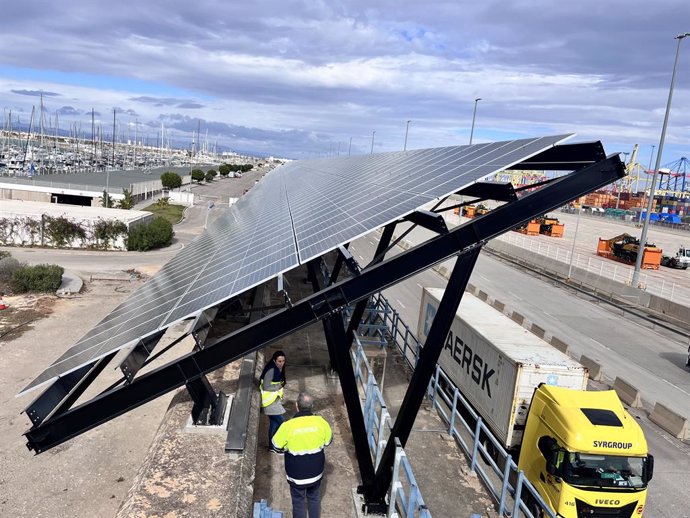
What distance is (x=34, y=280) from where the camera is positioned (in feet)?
78.5

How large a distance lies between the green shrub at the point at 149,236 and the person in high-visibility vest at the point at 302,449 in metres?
32.4

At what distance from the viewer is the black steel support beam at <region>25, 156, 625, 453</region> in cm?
629

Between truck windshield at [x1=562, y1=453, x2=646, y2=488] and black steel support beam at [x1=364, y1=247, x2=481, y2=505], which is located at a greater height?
black steel support beam at [x1=364, y1=247, x2=481, y2=505]

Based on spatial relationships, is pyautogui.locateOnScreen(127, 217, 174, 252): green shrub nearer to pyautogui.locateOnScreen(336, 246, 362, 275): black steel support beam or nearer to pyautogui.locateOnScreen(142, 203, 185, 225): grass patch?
pyautogui.locateOnScreen(142, 203, 185, 225): grass patch

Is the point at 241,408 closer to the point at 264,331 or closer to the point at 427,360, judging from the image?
the point at 264,331

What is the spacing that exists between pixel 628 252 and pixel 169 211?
4596 centimetres

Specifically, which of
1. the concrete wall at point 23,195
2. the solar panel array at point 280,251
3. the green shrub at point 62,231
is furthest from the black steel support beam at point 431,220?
the concrete wall at point 23,195

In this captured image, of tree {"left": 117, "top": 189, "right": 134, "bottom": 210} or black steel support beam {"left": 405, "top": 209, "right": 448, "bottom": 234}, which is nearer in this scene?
black steel support beam {"left": 405, "top": 209, "right": 448, "bottom": 234}

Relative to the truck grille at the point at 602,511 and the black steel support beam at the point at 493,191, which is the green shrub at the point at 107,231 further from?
the truck grille at the point at 602,511

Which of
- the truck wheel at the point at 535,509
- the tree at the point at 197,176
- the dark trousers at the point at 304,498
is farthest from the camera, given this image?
the tree at the point at 197,176

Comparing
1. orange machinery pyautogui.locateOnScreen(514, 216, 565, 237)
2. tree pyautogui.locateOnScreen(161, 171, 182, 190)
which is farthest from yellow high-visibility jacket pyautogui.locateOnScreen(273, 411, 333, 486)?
Answer: tree pyautogui.locateOnScreen(161, 171, 182, 190)

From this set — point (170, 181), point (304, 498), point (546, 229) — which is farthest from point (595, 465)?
point (170, 181)

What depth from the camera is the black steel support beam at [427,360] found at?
681cm

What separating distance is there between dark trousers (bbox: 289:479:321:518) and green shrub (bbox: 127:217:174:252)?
3245cm
